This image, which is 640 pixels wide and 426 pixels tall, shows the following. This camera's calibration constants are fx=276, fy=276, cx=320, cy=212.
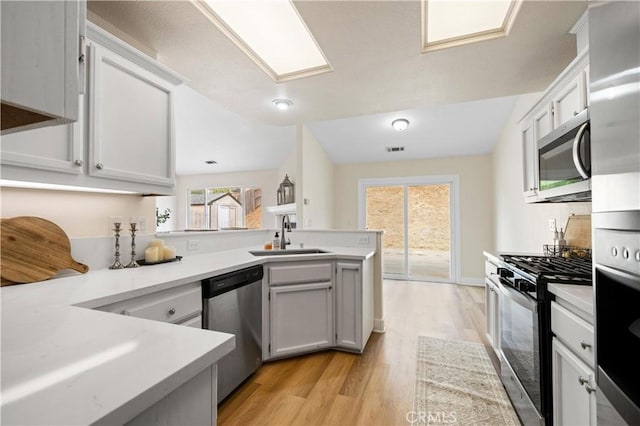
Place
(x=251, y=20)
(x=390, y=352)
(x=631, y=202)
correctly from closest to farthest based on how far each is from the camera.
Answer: (x=631, y=202) < (x=251, y=20) < (x=390, y=352)

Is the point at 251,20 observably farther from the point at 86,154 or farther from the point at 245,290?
the point at 245,290

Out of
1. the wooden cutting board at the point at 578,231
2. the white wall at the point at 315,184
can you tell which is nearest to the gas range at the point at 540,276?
the wooden cutting board at the point at 578,231

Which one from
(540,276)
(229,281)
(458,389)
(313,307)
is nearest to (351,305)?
(313,307)

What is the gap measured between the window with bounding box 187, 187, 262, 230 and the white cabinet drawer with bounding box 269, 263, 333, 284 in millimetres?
4653

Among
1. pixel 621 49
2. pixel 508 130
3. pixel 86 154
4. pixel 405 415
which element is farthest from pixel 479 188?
pixel 86 154

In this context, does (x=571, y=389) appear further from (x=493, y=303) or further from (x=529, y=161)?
(x=529, y=161)

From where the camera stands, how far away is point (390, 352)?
96.8 inches

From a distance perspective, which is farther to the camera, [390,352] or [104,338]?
[390,352]

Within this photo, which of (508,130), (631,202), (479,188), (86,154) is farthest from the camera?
(479,188)

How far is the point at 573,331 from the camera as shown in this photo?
Result: 1076mm

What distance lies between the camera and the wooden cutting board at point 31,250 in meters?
1.25

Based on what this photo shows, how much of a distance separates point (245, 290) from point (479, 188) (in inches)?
186

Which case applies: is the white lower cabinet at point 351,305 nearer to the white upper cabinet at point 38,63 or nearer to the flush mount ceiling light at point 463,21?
the flush mount ceiling light at point 463,21

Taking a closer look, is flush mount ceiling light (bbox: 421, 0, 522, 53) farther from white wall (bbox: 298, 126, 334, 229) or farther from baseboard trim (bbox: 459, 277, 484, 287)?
baseboard trim (bbox: 459, 277, 484, 287)
